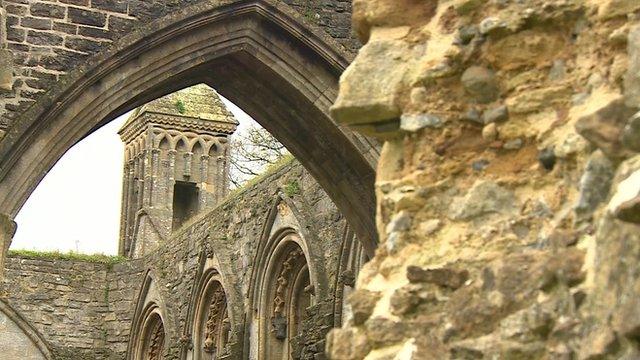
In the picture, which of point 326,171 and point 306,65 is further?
point 326,171

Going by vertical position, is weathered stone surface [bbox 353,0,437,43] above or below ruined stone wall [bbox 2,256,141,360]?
below

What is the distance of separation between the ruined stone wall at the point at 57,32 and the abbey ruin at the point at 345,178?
0.01 metres

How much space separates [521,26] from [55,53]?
7.51 m

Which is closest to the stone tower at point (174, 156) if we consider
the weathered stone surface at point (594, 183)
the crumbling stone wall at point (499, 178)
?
the crumbling stone wall at point (499, 178)

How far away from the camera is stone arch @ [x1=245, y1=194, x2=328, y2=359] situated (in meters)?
15.5

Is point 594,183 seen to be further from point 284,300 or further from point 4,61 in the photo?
point 284,300

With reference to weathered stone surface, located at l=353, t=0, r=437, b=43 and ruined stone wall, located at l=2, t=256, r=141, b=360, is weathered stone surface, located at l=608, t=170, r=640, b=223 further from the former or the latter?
ruined stone wall, located at l=2, t=256, r=141, b=360

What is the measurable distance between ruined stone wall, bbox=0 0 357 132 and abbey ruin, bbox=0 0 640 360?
15 mm

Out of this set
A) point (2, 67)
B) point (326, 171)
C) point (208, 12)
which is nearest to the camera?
point (2, 67)

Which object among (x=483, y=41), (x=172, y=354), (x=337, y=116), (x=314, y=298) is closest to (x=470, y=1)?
(x=483, y=41)

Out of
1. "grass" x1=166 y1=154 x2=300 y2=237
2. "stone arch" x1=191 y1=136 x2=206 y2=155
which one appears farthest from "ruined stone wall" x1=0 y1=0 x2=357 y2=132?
"stone arch" x1=191 y1=136 x2=206 y2=155

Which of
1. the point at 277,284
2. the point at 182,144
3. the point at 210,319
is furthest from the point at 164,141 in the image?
the point at 277,284

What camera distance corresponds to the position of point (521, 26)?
9.78 ft

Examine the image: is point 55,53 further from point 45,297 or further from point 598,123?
point 45,297
